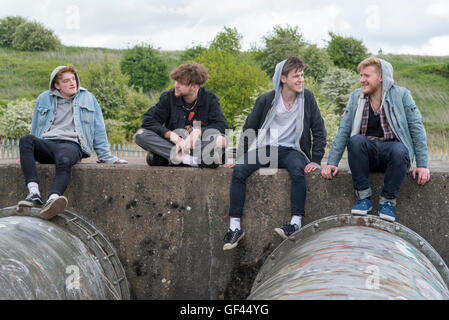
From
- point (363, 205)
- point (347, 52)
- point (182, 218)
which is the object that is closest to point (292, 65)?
point (363, 205)

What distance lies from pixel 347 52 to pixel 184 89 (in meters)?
37.2

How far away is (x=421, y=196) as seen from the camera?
3.82 m

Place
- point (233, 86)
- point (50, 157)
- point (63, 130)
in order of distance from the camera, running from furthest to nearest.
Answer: point (233, 86), point (63, 130), point (50, 157)

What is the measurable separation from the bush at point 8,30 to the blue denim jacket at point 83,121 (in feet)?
181

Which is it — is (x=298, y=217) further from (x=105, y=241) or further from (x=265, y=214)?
(x=105, y=241)

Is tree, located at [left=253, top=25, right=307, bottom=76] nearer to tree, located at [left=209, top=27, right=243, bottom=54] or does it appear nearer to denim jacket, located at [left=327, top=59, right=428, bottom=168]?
tree, located at [left=209, top=27, right=243, bottom=54]

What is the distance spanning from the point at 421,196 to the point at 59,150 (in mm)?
3190

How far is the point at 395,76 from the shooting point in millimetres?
37250

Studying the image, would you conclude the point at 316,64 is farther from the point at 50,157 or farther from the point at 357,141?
the point at 357,141

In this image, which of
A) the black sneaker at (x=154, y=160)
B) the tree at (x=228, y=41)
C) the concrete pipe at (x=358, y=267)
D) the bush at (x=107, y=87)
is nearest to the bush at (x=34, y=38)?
the tree at (x=228, y=41)

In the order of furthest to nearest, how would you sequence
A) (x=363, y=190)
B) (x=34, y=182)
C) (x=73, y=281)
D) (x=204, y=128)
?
(x=204, y=128) < (x=34, y=182) < (x=363, y=190) < (x=73, y=281)

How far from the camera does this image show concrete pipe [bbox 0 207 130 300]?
2.79 meters

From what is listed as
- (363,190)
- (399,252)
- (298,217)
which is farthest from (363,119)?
(399,252)

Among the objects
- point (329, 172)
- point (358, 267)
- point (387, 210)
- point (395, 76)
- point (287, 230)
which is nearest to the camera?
point (358, 267)
